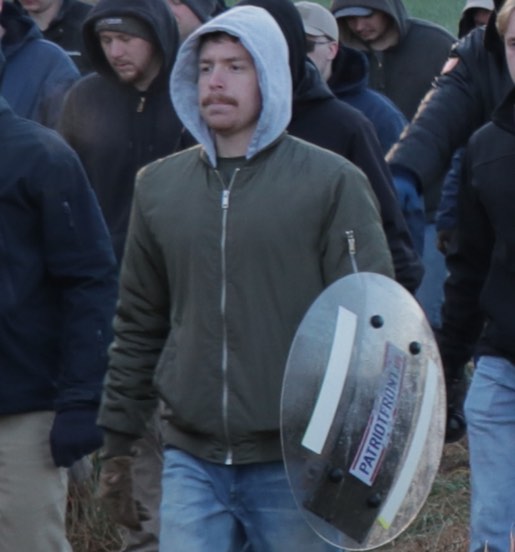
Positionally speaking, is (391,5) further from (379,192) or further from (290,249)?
(290,249)

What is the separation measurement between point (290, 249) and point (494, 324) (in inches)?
33.5

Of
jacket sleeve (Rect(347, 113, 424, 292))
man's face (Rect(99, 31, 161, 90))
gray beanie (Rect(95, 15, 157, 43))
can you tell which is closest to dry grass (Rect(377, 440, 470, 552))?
jacket sleeve (Rect(347, 113, 424, 292))

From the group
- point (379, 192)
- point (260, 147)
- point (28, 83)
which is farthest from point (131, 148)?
point (260, 147)

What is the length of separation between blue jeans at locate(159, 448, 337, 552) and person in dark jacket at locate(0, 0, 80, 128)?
3.31 meters

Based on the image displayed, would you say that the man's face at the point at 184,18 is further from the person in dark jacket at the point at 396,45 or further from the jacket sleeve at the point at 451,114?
the jacket sleeve at the point at 451,114

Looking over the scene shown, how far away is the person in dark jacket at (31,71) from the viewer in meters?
8.28

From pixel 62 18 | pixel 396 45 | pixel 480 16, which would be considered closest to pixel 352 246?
pixel 480 16

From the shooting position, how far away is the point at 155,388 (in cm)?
529

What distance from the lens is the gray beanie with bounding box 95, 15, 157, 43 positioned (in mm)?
7789

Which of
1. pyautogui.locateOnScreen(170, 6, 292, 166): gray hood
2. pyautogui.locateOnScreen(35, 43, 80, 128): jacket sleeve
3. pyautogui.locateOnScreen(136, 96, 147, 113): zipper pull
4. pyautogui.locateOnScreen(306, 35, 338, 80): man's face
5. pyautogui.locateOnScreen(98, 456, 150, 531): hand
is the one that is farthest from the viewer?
pyautogui.locateOnScreen(35, 43, 80, 128): jacket sleeve

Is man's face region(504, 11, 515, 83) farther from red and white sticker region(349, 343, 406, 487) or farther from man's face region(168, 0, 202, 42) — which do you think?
man's face region(168, 0, 202, 42)

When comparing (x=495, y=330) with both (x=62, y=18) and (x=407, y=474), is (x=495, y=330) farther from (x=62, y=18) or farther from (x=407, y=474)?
(x=62, y=18)

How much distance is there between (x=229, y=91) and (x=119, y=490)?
111 centimetres

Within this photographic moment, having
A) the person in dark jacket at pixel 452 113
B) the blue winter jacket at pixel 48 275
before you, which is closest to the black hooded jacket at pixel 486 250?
the blue winter jacket at pixel 48 275
